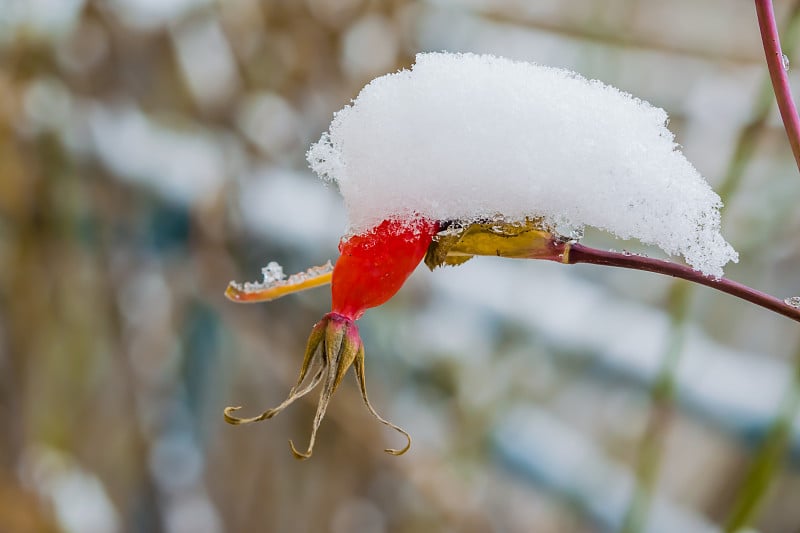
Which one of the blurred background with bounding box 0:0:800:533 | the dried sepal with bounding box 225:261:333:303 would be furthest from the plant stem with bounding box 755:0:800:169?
the blurred background with bounding box 0:0:800:533

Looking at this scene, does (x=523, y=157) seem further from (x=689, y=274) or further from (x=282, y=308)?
(x=282, y=308)

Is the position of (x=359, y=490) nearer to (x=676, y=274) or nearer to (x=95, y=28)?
(x=95, y=28)

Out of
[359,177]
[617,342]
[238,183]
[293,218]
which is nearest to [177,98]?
[238,183]

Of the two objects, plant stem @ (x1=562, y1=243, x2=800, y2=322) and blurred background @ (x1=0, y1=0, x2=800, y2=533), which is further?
blurred background @ (x1=0, y1=0, x2=800, y2=533)

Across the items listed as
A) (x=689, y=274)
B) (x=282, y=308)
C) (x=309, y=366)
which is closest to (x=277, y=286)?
(x=309, y=366)

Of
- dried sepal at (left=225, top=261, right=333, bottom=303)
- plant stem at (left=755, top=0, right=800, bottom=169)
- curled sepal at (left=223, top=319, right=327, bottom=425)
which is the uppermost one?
plant stem at (left=755, top=0, right=800, bottom=169)

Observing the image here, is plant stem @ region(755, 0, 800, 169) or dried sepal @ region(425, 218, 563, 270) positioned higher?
plant stem @ region(755, 0, 800, 169)

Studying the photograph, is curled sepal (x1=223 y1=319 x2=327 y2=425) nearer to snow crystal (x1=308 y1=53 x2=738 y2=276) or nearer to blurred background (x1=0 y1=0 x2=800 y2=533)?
snow crystal (x1=308 y1=53 x2=738 y2=276)

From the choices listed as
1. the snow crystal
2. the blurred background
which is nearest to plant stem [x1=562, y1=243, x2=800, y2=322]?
the snow crystal
